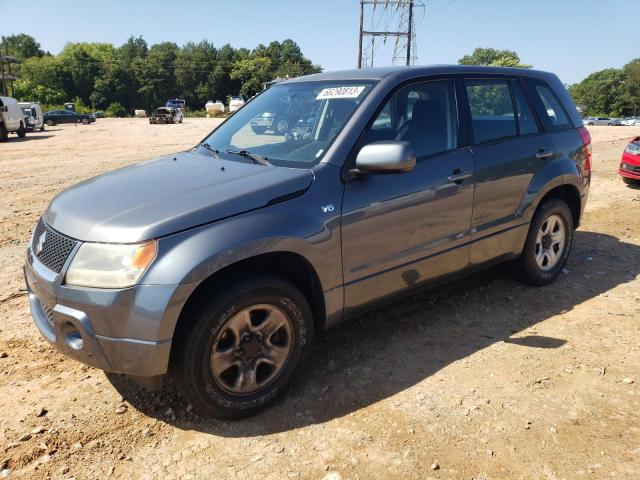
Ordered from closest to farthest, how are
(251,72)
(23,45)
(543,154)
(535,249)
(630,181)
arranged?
(543,154) < (535,249) < (630,181) < (251,72) < (23,45)

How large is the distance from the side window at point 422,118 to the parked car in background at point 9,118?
24.9 m

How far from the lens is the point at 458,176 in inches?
139

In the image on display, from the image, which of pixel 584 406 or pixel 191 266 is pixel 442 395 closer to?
pixel 584 406

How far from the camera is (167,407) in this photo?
9.48ft

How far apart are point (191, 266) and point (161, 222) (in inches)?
10.6

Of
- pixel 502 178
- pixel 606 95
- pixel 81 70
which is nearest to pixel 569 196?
pixel 502 178

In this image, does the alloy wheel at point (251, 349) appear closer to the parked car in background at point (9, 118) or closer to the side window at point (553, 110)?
the side window at point (553, 110)

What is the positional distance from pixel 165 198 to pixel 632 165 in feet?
30.8

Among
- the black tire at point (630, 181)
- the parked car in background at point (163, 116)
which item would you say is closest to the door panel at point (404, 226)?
the black tire at point (630, 181)

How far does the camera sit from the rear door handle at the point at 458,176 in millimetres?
3492

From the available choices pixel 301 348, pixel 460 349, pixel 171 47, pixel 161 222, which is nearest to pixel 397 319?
pixel 460 349

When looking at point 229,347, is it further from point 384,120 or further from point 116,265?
point 384,120

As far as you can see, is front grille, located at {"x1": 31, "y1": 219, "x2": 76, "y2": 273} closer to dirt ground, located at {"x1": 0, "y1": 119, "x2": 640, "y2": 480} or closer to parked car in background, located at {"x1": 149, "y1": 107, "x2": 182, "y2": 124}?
dirt ground, located at {"x1": 0, "y1": 119, "x2": 640, "y2": 480}

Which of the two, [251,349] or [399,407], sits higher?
[251,349]
